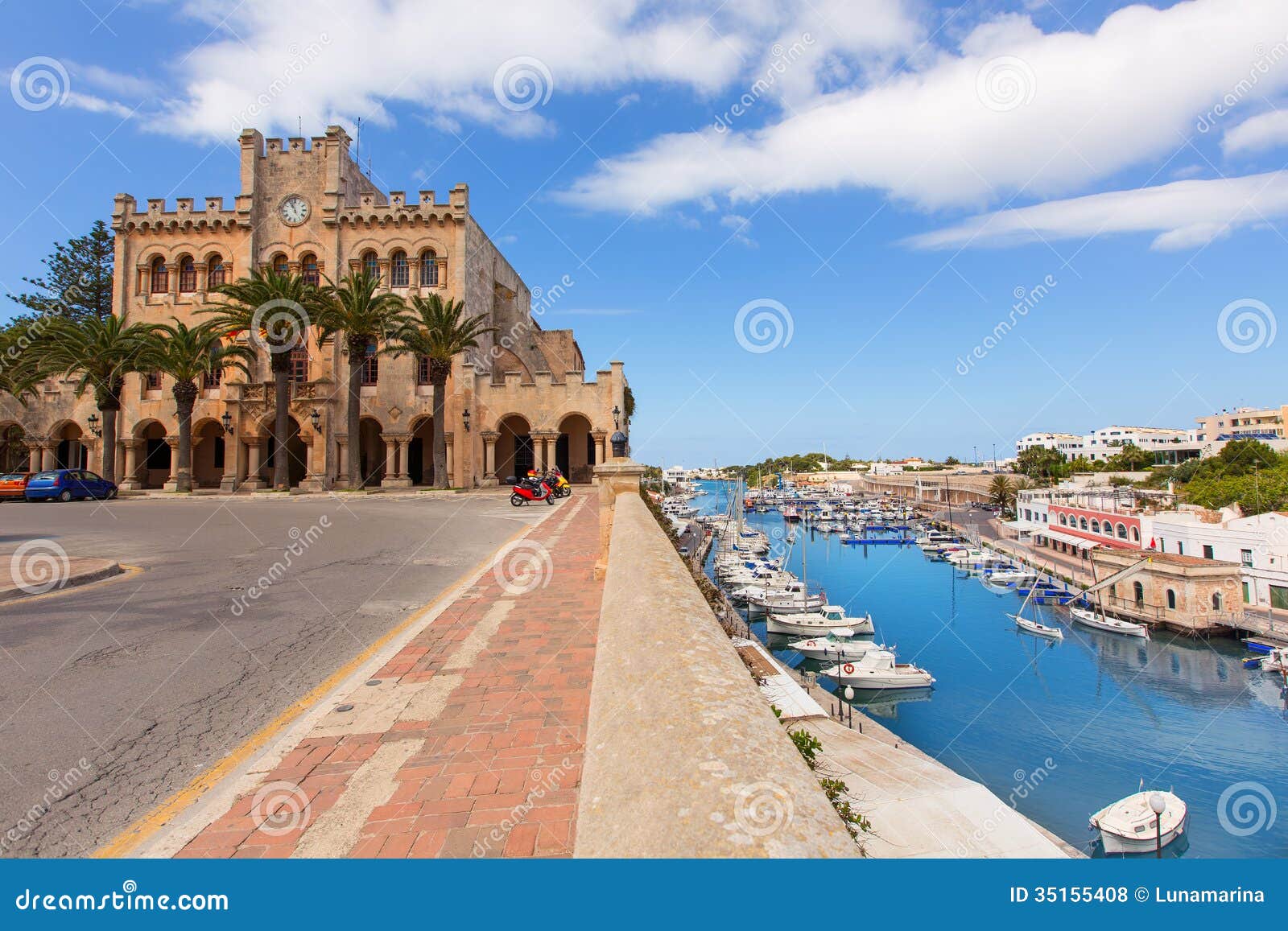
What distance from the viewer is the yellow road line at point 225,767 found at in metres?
2.95

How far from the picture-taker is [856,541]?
239 feet

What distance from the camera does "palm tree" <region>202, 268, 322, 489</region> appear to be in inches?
1072

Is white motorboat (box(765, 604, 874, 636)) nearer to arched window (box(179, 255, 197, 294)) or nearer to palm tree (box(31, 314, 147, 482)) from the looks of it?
palm tree (box(31, 314, 147, 482))

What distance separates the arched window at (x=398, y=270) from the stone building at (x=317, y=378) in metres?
0.09

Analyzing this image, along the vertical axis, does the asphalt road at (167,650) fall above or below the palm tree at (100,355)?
below

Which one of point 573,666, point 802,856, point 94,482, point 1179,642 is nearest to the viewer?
point 802,856

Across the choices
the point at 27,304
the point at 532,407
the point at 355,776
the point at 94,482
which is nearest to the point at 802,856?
the point at 355,776

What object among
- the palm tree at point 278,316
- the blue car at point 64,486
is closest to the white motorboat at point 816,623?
the palm tree at point 278,316

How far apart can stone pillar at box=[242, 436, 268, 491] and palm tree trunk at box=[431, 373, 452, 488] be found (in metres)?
9.77

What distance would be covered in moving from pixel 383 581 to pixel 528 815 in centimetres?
680

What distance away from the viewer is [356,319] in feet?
88.1

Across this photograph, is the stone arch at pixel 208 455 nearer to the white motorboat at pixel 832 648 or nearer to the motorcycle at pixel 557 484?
the motorcycle at pixel 557 484

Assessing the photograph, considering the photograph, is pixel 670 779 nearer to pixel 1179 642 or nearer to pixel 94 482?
pixel 94 482

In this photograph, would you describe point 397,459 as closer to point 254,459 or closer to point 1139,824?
point 254,459
